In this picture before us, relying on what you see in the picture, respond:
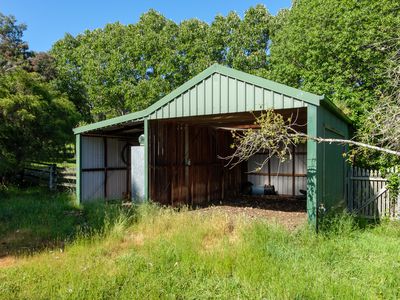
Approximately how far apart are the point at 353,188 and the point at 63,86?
20.0 m

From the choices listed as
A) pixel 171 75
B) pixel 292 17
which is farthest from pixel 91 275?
pixel 171 75

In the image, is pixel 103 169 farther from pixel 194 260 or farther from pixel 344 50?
pixel 344 50

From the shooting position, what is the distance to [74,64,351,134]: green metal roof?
234 inches

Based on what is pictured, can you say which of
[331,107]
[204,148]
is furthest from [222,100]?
[204,148]

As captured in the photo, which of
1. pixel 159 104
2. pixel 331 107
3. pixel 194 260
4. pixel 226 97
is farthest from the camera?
pixel 159 104

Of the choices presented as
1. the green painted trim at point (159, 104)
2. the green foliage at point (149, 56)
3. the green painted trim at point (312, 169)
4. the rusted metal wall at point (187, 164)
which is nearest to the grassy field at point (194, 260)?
the green painted trim at point (312, 169)

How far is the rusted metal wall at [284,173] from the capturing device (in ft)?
41.8

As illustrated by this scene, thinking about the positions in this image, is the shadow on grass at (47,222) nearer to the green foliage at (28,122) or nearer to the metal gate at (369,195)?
the green foliage at (28,122)

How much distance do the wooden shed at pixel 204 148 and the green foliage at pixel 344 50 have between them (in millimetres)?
2371

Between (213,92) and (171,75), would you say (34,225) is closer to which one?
(213,92)

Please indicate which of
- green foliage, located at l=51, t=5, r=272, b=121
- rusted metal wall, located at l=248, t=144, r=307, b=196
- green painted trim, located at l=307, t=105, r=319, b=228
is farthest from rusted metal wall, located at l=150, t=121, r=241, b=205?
green foliage, located at l=51, t=5, r=272, b=121

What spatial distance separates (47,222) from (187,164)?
13.6 ft

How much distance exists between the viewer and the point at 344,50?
11.9 m

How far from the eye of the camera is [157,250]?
484cm
